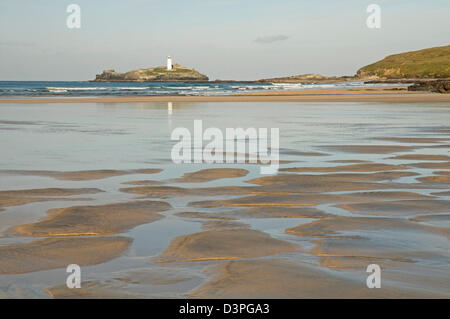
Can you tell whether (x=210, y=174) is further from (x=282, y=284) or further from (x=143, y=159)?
(x=282, y=284)

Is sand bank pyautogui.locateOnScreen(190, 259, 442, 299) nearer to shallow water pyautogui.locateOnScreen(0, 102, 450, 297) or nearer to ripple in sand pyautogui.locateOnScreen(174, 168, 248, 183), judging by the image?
shallow water pyautogui.locateOnScreen(0, 102, 450, 297)

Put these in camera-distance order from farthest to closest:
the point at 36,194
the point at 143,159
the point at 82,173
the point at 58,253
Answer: the point at 143,159, the point at 82,173, the point at 36,194, the point at 58,253

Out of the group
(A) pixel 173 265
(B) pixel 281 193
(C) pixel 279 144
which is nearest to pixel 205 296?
(A) pixel 173 265

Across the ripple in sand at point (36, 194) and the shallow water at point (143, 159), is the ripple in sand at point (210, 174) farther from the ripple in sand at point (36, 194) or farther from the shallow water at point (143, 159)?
the ripple in sand at point (36, 194)

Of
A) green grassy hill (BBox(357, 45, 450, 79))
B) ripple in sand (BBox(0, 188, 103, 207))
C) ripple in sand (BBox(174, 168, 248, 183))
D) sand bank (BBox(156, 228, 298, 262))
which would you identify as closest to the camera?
sand bank (BBox(156, 228, 298, 262))

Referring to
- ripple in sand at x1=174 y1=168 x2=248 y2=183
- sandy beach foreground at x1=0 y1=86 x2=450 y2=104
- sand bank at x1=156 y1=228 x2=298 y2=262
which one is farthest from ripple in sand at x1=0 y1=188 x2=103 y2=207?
sandy beach foreground at x1=0 y1=86 x2=450 y2=104

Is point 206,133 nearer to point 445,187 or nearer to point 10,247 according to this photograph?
point 445,187
